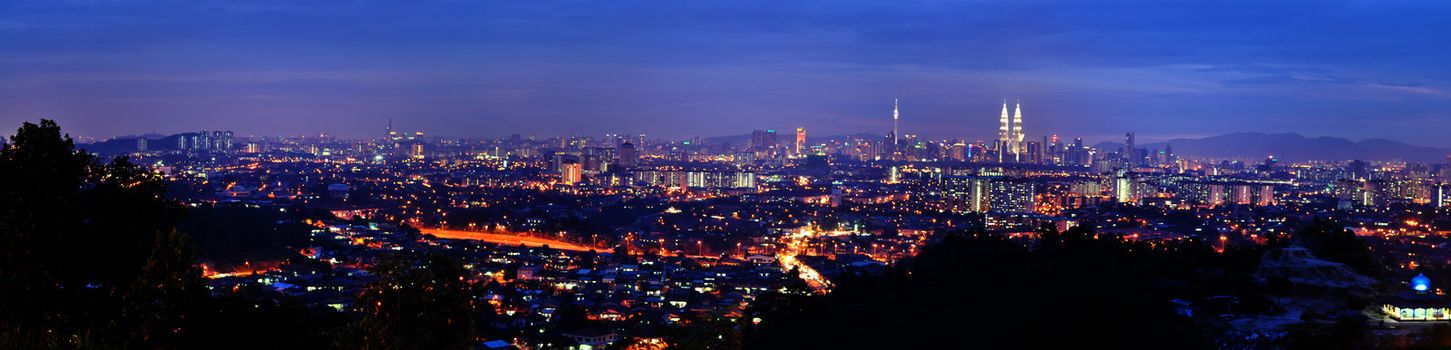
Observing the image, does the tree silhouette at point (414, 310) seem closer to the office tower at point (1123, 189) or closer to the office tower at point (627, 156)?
the office tower at point (1123, 189)

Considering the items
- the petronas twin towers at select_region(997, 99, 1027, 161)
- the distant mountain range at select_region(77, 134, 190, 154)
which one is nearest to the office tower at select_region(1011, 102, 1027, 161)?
the petronas twin towers at select_region(997, 99, 1027, 161)

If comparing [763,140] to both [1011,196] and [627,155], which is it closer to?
[627,155]

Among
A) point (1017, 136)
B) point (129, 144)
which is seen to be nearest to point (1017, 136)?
point (1017, 136)

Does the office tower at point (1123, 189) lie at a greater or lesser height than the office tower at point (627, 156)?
lesser

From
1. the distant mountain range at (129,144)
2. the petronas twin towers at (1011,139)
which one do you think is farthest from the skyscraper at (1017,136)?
the distant mountain range at (129,144)

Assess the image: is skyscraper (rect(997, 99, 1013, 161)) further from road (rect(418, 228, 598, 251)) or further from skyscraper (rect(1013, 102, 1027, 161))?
road (rect(418, 228, 598, 251))
